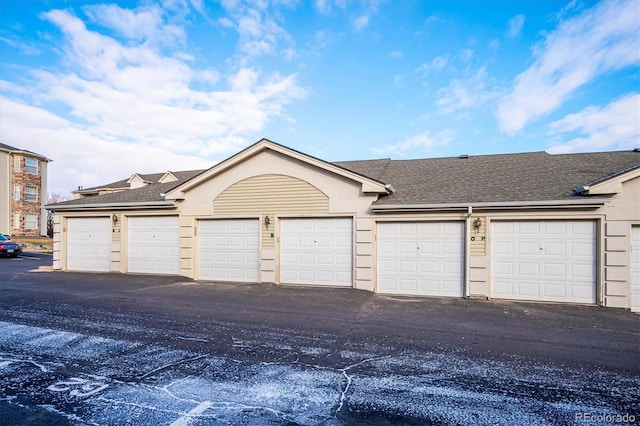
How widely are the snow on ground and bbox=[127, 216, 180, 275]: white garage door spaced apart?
7583 mm

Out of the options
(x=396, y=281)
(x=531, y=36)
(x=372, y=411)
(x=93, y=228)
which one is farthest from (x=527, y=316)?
(x=93, y=228)

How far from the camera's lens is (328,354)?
5.20 meters

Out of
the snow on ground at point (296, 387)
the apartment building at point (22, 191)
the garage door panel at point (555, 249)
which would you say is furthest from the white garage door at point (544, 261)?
the apartment building at point (22, 191)

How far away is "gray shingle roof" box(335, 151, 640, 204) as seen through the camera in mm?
10000

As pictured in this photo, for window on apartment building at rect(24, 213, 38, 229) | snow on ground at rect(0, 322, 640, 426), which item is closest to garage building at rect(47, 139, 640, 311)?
snow on ground at rect(0, 322, 640, 426)

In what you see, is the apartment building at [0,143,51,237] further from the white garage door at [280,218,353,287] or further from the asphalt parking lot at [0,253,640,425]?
the white garage door at [280,218,353,287]

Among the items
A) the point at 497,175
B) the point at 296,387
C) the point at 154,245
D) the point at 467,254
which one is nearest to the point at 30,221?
the point at 154,245

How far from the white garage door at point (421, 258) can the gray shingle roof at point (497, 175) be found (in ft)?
2.97

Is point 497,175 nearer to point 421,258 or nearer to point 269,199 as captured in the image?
point 421,258

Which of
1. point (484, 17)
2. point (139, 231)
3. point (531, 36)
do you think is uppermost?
point (484, 17)

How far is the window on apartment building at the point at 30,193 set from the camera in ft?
109

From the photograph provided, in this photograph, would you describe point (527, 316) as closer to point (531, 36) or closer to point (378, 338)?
point (378, 338)

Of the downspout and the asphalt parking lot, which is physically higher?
the downspout

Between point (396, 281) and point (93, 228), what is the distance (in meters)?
12.7
